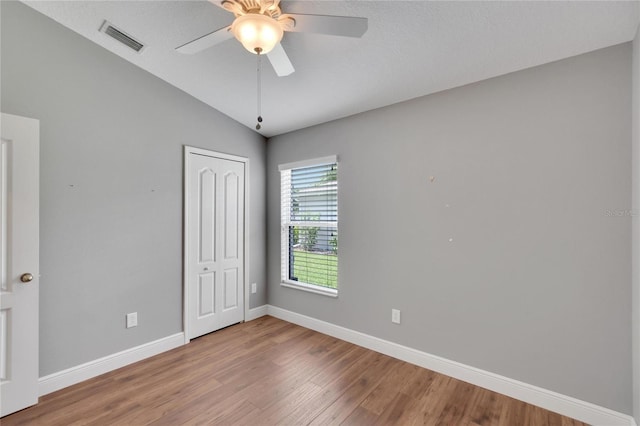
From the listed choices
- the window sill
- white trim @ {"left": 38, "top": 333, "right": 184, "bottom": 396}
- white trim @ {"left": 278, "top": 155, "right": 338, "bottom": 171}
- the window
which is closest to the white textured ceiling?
white trim @ {"left": 278, "top": 155, "right": 338, "bottom": 171}

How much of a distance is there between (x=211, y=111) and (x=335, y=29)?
7.41 feet

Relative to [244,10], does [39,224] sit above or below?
below

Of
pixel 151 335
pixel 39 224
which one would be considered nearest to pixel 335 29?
pixel 39 224

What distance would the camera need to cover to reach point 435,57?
6.80 ft

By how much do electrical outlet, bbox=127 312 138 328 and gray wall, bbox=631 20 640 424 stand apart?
376 centimetres

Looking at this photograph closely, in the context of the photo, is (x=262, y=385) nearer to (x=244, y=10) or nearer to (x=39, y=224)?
(x=39, y=224)

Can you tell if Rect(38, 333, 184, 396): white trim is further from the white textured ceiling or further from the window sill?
the white textured ceiling

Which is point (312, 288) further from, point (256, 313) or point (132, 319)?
point (132, 319)

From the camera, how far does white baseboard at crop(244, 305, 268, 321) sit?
12.0ft

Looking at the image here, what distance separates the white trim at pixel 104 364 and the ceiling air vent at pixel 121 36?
2723 millimetres

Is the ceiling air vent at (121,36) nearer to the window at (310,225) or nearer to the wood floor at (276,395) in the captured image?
the window at (310,225)

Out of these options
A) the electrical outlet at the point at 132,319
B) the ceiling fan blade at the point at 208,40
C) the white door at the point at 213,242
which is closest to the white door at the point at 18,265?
the electrical outlet at the point at 132,319

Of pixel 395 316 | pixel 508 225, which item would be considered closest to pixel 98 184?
pixel 395 316

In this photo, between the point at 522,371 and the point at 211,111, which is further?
the point at 211,111
